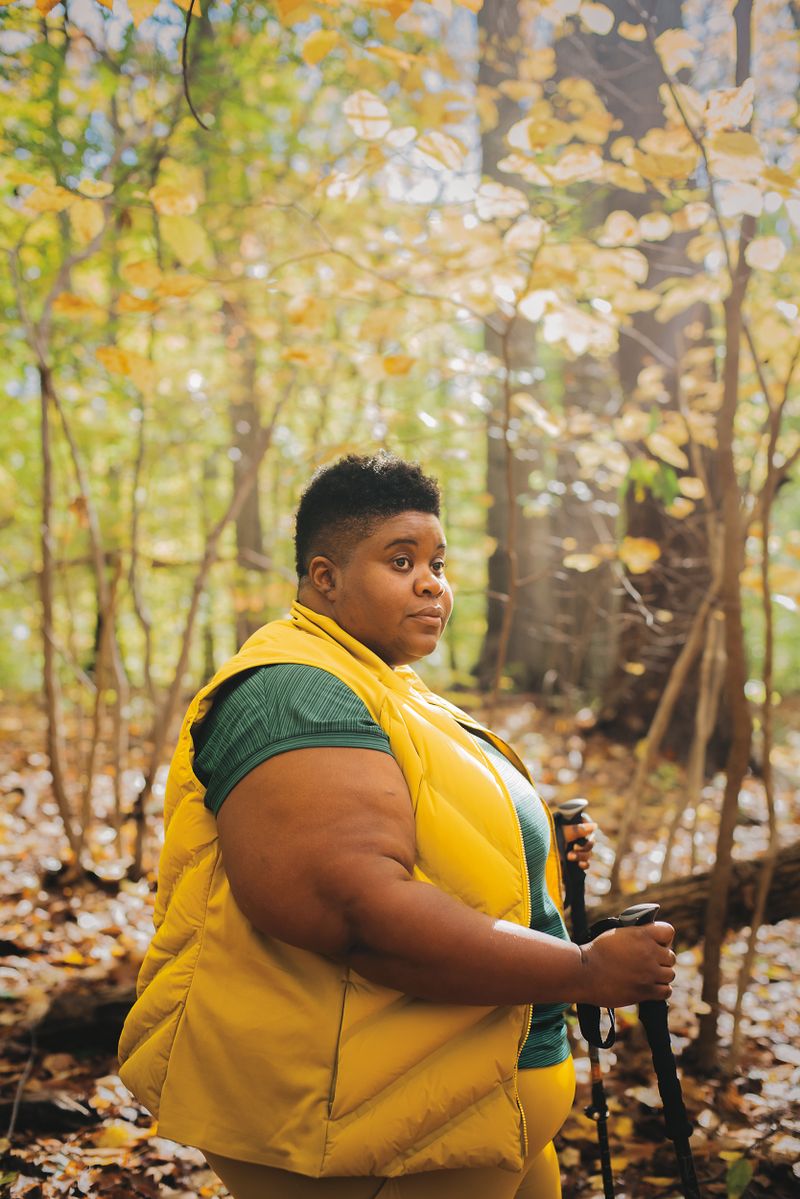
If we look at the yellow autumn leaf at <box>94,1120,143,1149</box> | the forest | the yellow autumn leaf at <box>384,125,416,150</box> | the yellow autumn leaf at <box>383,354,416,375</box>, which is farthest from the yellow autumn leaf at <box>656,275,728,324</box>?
the yellow autumn leaf at <box>94,1120,143,1149</box>

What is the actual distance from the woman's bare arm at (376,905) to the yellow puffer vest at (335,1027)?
8cm

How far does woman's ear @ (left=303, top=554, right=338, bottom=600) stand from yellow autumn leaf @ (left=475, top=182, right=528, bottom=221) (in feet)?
7.19

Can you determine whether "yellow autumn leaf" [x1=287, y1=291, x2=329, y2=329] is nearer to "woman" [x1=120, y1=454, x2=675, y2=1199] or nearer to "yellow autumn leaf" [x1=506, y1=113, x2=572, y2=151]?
"yellow autumn leaf" [x1=506, y1=113, x2=572, y2=151]

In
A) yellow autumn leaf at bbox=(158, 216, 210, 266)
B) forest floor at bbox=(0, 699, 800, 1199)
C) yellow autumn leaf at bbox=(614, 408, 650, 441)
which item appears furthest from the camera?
yellow autumn leaf at bbox=(614, 408, 650, 441)

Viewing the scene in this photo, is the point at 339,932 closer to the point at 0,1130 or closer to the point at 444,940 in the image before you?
the point at 444,940

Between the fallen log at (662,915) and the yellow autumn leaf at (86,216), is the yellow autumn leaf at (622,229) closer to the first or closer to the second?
the yellow autumn leaf at (86,216)

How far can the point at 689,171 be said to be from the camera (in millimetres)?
2713

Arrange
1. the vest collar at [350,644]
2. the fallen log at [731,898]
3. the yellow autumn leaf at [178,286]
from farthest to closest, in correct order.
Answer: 1. the fallen log at [731,898]
2. the yellow autumn leaf at [178,286]
3. the vest collar at [350,644]

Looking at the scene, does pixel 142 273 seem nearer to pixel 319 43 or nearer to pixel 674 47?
pixel 319 43

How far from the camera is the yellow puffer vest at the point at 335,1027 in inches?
51.8

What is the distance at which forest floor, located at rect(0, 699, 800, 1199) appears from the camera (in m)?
2.55

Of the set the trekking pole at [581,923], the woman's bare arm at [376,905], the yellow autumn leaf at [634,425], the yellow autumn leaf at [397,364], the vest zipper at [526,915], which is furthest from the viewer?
the yellow autumn leaf at [634,425]

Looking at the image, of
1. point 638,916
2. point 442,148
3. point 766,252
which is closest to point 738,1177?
point 638,916

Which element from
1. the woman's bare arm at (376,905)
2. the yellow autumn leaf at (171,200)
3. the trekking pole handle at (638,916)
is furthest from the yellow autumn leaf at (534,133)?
the trekking pole handle at (638,916)
